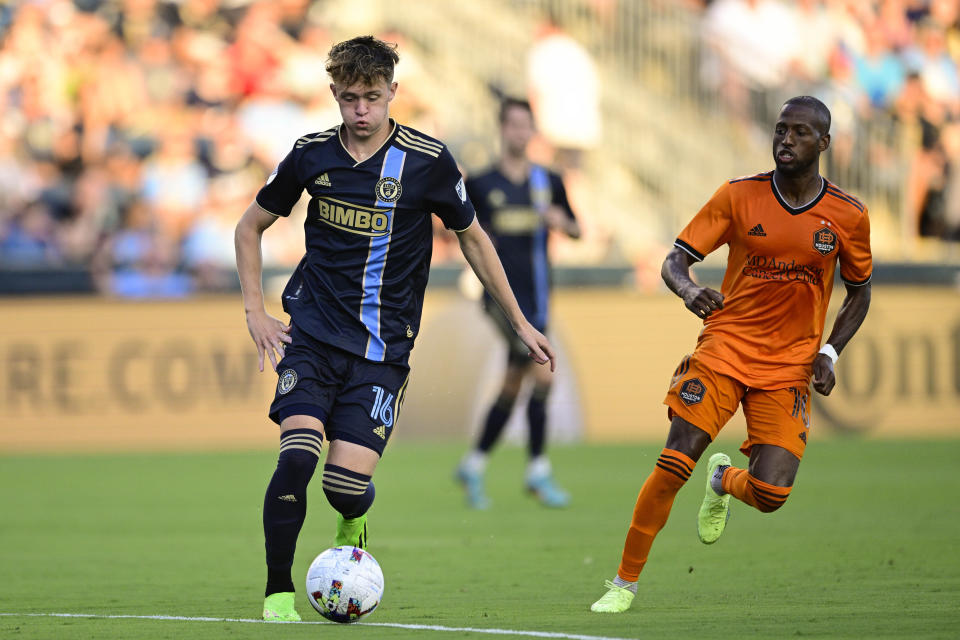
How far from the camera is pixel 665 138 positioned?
1914 cm

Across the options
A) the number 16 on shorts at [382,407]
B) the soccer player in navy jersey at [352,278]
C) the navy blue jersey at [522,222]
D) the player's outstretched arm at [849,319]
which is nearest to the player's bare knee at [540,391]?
the navy blue jersey at [522,222]

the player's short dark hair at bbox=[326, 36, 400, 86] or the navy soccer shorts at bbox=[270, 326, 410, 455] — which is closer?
the player's short dark hair at bbox=[326, 36, 400, 86]

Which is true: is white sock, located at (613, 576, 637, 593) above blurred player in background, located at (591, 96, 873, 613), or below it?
below

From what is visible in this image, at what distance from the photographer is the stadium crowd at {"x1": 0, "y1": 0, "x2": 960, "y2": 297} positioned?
1675 cm

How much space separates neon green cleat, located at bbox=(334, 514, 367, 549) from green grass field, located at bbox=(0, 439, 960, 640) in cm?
32

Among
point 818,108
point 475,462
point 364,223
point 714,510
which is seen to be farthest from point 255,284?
point 475,462

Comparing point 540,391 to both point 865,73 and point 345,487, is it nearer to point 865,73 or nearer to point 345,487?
point 345,487

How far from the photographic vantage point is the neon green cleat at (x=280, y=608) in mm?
5797

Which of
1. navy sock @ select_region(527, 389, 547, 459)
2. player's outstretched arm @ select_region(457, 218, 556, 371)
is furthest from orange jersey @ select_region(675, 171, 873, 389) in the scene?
navy sock @ select_region(527, 389, 547, 459)

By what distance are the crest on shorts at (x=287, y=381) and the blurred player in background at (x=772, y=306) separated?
62.6 inches

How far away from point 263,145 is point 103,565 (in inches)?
413

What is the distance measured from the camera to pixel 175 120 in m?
17.9

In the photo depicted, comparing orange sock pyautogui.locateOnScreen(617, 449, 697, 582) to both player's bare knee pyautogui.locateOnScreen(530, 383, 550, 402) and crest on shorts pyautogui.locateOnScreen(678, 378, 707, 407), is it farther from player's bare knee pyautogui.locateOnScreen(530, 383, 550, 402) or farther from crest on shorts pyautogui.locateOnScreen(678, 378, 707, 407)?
player's bare knee pyautogui.locateOnScreen(530, 383, 550, 402)

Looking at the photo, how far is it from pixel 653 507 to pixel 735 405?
0.63 m
